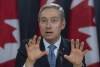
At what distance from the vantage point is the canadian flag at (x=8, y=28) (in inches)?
72.3

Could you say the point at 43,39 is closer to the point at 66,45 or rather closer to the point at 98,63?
the point at 66,45

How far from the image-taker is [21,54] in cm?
134

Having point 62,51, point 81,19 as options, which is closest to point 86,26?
point 81,19

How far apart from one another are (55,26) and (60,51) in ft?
0.42

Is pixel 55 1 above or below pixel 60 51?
above

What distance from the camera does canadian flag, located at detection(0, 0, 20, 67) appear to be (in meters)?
1.84

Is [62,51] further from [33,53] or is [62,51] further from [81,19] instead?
[81,19]

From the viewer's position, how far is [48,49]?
1.36 m

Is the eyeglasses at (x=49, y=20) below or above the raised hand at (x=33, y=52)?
above

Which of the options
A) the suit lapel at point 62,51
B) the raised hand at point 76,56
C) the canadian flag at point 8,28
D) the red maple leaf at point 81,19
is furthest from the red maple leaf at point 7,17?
the raised hand at point 76,56

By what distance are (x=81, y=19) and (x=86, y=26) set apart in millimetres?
59

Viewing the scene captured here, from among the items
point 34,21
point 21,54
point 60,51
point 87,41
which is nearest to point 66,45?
point 60,51

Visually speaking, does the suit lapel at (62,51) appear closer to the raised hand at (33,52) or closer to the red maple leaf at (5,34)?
the raised hand at (33,52)

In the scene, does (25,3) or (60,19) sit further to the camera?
(25,3)
